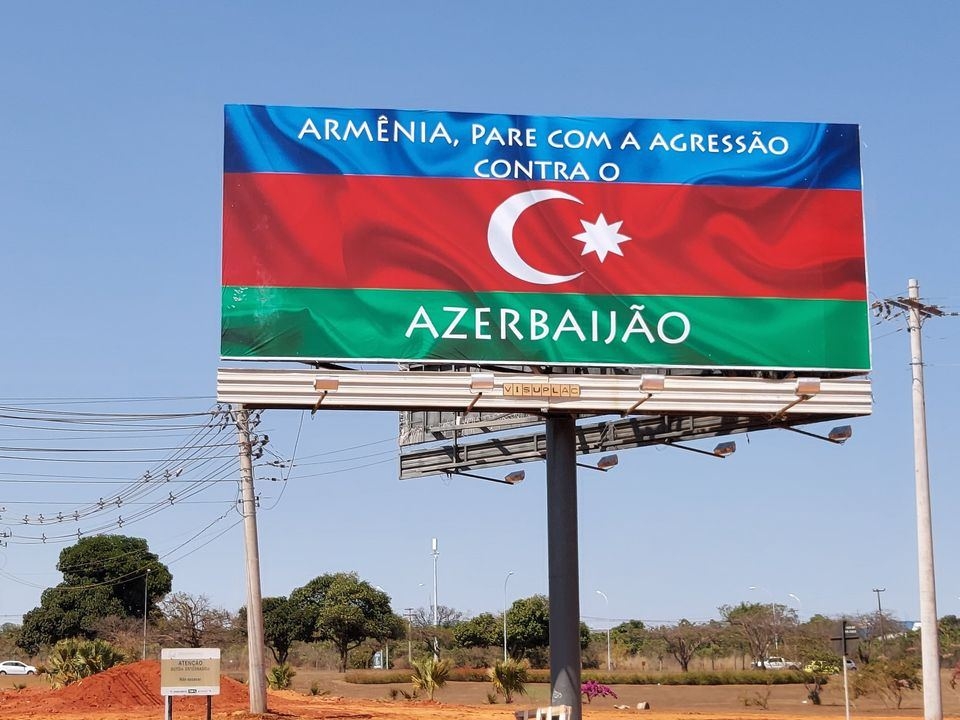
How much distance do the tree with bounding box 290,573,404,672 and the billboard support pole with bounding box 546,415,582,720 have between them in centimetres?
7319

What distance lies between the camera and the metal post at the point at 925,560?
32.8m

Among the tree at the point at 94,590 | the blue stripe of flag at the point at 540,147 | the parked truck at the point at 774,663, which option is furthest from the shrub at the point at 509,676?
the tree at the point at 94,590

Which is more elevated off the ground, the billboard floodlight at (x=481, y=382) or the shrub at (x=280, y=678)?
the billboard floodlight at (x=481, y=382)

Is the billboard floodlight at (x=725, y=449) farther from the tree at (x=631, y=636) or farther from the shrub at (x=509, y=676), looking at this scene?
the tree at (x=631, y=636)

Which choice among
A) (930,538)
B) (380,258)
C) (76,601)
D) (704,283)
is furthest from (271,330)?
(76,601)

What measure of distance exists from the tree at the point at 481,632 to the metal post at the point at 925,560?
56427 mm

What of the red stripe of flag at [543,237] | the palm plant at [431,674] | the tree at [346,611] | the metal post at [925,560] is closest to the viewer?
the red stripe of flag at [543,237]

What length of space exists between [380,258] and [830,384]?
25.1ft

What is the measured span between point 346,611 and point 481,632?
11.4m

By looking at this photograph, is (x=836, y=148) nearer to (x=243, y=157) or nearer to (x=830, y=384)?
(x=830, y=384)

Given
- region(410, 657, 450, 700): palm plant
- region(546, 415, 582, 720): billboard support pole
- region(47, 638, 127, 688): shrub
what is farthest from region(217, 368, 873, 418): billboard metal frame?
region(47, 638, 127, 688): shrub

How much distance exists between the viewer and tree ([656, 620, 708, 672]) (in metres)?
83.1

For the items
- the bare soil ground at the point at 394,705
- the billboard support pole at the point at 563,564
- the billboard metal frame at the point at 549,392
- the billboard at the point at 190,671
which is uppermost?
the billboard metal frame at the point at 549,392

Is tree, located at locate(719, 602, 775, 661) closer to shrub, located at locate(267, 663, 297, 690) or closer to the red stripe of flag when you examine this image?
shrub, located at locate(267, 663, 297, 690)
